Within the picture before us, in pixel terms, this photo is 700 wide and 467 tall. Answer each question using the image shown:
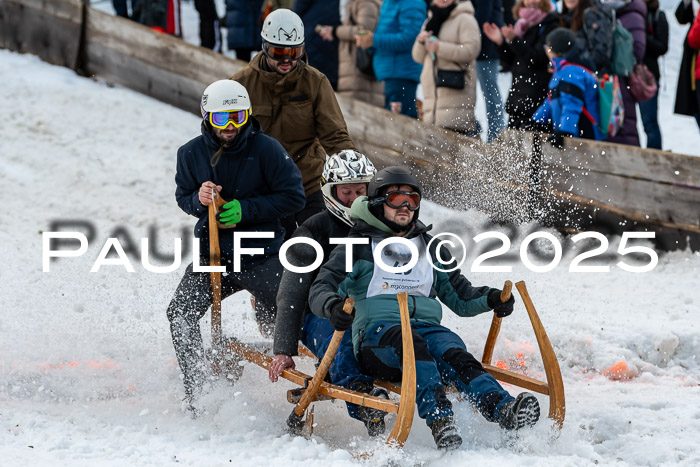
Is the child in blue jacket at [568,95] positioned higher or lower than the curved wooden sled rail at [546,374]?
higher

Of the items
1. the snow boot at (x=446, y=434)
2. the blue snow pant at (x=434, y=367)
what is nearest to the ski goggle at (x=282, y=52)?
the blue snow pant at (x=434, y=367)

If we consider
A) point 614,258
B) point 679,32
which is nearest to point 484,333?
point 614,258

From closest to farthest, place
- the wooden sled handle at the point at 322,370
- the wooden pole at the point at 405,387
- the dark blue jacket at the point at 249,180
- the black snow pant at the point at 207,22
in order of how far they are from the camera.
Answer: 1. the wooden pole at the point at 405,387
2. the wooden sled handle at the point at 322,370
3. the dark blue jacket at the point at 249,180
4. the black snow pant at the point at 207,22

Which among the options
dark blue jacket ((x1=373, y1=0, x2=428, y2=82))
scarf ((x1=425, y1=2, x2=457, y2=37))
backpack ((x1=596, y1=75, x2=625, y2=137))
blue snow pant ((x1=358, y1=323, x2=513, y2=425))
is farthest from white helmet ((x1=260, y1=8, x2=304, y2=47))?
backpack ((x1=596, y1=75, x2=625, y2=137))

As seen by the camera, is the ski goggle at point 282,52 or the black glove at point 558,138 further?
the black glove at point 558,138

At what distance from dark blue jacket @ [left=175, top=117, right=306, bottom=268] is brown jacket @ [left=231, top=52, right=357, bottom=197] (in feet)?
2.10

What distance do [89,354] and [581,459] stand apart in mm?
3338

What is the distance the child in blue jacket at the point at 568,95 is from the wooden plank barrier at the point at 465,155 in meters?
0.17

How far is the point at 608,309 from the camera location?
25.8 ft

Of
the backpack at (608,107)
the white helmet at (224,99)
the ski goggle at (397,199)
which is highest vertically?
the backpack at (608,107)

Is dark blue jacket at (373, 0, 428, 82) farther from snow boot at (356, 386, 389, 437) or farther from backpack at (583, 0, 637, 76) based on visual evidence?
Result: snow boot at (356, 386, 389, 437)

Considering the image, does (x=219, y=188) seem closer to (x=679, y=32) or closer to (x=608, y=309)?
(x=608, y=309)

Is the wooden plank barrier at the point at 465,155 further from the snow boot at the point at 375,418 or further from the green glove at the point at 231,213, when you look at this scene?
the snow boot at the point at 375,418

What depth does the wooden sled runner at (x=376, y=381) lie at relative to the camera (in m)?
4.70
